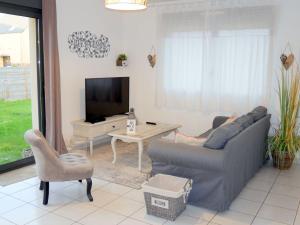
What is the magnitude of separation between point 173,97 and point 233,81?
3.71ft

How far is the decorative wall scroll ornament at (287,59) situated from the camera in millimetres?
4700

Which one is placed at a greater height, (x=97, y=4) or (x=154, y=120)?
(x=97, y=4)

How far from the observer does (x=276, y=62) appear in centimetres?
485

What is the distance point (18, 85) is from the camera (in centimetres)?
459

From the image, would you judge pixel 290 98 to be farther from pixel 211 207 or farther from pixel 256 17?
pixel 211 207

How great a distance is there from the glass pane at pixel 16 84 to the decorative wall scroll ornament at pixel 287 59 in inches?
146

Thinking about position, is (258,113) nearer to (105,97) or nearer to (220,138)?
(220,138)

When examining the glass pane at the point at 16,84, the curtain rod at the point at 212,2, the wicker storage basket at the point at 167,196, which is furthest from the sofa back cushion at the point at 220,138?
the glass pane at the point at 16,84

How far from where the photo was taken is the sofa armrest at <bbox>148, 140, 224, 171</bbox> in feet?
9.87

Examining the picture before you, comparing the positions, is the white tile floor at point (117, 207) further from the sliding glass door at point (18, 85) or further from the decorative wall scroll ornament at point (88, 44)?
the decorative wall scroll ornament at point (88, 44)

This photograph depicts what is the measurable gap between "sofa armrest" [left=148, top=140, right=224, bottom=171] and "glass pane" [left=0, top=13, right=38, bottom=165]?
92.6 inches

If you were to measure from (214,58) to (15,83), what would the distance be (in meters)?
3.14

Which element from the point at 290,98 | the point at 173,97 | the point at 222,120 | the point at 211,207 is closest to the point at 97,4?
the point at 173,97

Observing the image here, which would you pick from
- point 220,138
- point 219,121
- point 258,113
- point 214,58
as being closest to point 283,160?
point 258,113
